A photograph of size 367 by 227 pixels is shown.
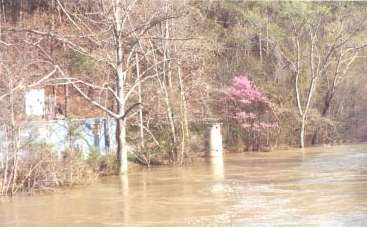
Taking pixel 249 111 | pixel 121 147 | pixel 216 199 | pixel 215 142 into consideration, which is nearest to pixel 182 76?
pixel 215 142

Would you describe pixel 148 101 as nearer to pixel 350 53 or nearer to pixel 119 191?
pixel 119 191

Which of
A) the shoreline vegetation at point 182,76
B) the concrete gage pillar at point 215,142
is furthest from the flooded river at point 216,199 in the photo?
the concrete gage pillar at point 215,142

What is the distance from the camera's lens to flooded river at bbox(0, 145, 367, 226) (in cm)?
1398

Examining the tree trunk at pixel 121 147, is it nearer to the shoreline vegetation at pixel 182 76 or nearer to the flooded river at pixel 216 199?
the shoreline vegetation at pixel 182 76

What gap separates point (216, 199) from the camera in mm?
16984

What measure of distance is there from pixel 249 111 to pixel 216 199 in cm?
2130

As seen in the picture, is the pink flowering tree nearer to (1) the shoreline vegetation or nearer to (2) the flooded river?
(1) the shoreline vegetation

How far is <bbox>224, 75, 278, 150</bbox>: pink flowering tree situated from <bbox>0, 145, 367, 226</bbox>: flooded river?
35.6 feet

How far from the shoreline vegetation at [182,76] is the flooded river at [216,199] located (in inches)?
80.6

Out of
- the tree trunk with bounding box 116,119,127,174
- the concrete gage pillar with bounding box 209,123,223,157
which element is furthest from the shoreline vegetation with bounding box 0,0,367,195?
the concrete gage pillar with bounding box 209,123,223,157

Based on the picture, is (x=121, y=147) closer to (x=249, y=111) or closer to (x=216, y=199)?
(x=216, y=199)

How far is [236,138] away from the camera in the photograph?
3697 centimetres

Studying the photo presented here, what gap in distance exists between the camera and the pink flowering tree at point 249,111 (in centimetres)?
3722

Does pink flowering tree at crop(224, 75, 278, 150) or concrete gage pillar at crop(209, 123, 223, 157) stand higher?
pink flowering tree at crop(224, 75, 278, 150)
